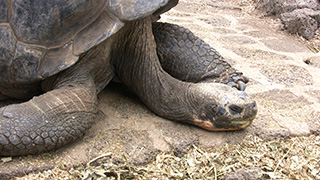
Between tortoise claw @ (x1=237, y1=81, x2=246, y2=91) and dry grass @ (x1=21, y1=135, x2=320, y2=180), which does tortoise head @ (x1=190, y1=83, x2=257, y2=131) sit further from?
tortoise claw @ (x1=237, y1=81, x2=246, y2=91)

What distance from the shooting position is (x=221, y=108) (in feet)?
7.95

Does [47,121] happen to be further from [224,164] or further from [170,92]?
[224,164]

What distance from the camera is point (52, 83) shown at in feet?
8.14

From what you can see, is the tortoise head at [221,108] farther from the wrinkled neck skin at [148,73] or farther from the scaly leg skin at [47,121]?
the scaly leg skin at [47,121]

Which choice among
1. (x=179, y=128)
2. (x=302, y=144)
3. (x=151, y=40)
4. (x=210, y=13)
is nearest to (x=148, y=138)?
(x=179, y=128)

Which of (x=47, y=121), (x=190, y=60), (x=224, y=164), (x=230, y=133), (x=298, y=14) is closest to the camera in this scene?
(x=47, y=121)

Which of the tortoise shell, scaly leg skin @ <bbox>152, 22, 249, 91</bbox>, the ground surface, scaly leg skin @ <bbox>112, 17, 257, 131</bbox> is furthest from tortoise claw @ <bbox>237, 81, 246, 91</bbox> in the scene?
the tortoise shell

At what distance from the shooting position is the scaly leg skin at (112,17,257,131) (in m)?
2.45

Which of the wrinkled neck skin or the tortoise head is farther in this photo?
the wrinkled neck skin

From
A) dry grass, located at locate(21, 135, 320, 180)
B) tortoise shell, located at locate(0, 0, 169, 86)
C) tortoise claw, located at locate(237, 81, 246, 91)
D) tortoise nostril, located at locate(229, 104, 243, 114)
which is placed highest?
tortoise shell, located at locate(0, 0, 169, 86)

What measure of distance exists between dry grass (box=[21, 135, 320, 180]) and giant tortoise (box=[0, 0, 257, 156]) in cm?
19

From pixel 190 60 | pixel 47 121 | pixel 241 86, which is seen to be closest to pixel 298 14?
pixel 241 86

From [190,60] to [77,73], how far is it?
97 centimetres

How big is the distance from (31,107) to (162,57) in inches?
47.1
